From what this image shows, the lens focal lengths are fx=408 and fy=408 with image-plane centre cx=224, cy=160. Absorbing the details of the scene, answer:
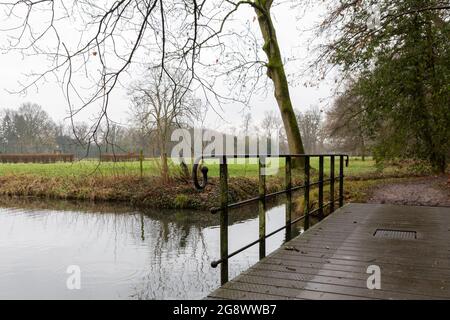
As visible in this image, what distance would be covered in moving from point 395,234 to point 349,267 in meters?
1.99

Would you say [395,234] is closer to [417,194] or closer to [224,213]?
[224,213]

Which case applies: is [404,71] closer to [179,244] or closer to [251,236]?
[251,236]

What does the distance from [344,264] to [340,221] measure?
8.47 ft

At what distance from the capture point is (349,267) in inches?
139

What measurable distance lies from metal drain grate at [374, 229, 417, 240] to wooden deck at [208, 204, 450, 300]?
9 cm

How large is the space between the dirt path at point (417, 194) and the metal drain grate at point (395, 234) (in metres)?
5.26

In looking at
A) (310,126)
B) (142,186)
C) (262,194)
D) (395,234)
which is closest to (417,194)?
(395,234)

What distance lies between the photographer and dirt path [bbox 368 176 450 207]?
33.4 feet

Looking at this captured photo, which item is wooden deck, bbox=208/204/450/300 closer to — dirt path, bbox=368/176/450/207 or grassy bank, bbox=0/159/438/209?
dirt path, bbox=368/176/450/207

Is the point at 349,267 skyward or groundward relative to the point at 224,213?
groundward
